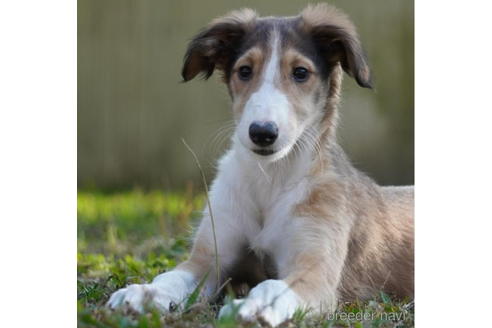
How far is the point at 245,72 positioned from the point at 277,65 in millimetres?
237

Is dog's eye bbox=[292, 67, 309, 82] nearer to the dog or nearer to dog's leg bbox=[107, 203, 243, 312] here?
the dog

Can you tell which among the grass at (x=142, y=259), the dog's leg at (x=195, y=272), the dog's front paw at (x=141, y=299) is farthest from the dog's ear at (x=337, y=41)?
the dog's front paw at (x=141, y=299)

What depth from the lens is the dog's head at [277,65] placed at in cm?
542

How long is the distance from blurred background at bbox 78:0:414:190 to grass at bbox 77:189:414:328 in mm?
642

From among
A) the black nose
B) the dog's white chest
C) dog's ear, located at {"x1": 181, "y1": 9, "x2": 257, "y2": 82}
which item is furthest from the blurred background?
the black nose

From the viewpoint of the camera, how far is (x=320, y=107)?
5.98m

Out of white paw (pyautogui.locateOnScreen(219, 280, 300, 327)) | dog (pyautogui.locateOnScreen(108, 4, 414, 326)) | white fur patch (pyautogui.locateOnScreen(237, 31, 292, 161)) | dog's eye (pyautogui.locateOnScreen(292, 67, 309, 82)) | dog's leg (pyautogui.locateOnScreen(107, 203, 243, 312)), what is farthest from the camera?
dog's eye (pyautogui.locateOnScreen(292, 67, 309, 82))

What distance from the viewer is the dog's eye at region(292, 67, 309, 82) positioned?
573 cm

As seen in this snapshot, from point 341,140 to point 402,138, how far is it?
0.43 meters

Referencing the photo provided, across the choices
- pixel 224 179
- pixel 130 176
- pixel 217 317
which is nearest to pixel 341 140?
pixel 224 179

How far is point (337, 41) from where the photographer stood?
6.04m

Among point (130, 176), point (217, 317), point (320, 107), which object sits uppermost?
point (320, 107)

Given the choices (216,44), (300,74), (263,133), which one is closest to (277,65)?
(300,74)
